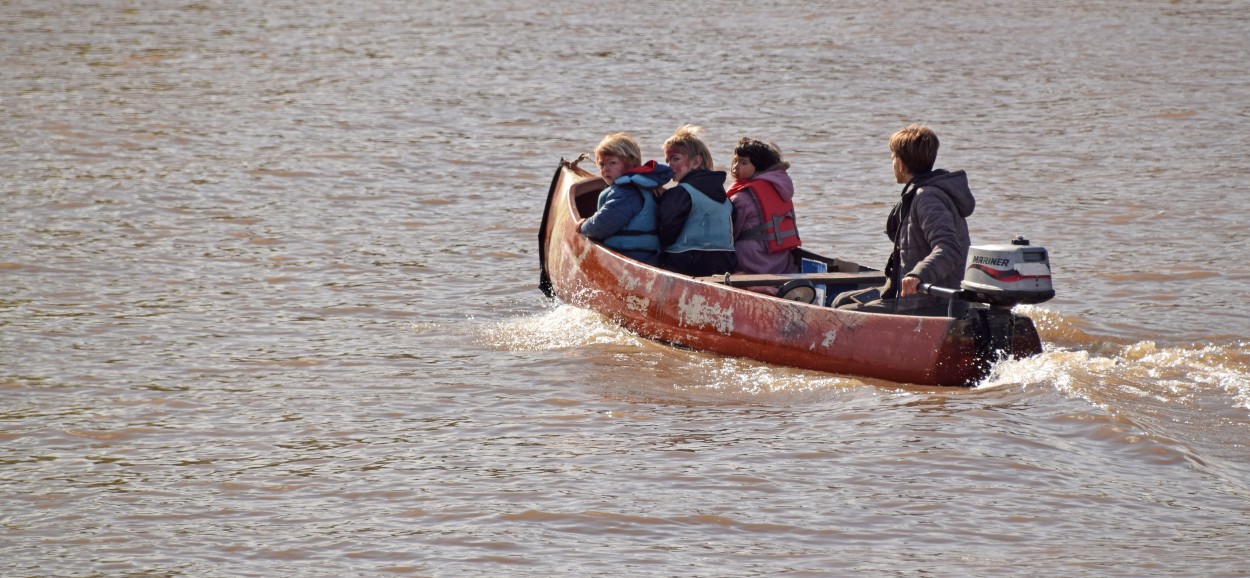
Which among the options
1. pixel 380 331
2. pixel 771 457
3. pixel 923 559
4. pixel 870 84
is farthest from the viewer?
pixel 870 84

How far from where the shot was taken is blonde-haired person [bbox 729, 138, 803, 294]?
313 inches

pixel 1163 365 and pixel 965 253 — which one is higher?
pixel 965 253

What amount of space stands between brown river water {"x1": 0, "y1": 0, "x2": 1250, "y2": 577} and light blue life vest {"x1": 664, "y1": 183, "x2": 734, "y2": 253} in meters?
0.60

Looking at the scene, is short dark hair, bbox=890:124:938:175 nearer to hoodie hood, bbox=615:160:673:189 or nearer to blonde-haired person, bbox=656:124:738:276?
blonde-haired person, bbox=656:124:738:276

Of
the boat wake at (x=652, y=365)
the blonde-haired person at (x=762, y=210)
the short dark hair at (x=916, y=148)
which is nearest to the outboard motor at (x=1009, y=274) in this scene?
the short dark hair at (x=916, y=148)

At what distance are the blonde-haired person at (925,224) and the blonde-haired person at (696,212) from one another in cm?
111

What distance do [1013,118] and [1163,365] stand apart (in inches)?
370

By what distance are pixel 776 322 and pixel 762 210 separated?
863 mm

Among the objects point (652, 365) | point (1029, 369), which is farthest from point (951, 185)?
point (652, 365)

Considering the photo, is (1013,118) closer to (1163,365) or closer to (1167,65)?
(1167,65)

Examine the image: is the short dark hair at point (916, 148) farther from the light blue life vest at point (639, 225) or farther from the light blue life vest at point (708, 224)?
the light blue life vest at point (639, 225)

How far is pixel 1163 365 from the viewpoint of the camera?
733 centimetres

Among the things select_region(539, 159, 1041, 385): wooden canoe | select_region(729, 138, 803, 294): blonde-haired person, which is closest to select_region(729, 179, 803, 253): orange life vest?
select_region(729, 138, 803, 294): blonde-haired person

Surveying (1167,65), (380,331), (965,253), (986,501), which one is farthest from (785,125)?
(986,501)
